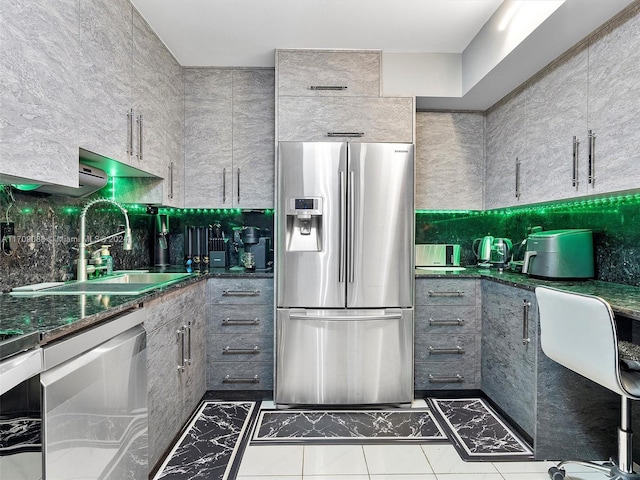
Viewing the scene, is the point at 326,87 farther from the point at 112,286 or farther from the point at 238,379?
the point at 238,379

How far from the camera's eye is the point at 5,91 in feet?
4.06

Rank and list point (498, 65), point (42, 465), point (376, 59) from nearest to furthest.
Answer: point (42, 465), point (498, 65), point (376, 59)

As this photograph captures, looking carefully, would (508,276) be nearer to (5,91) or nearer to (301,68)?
(301,68)

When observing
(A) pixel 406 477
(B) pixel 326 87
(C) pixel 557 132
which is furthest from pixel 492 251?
(A) pixel 406 477

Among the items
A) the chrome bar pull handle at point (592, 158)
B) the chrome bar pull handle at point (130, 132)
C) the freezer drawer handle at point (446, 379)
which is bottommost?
the freezer drawer handle at point (446, 379)

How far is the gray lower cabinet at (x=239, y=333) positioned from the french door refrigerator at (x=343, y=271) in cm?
20

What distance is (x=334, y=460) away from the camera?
2123 mm

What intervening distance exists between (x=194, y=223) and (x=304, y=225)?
1.20 meters

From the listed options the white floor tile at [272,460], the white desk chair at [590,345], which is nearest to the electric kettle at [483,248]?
the white desk chair at [590,345]

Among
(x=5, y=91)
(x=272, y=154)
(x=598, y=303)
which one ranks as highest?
(x=272, y=154)

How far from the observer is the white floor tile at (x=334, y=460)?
2020 millimetres

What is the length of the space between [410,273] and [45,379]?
6.91 ft

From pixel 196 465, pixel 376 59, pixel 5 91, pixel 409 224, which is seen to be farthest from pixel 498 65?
pixel 196 465

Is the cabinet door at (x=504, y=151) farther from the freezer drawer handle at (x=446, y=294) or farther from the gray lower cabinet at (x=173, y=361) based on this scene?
the gray lower cabinet at (x=173, y=361)
